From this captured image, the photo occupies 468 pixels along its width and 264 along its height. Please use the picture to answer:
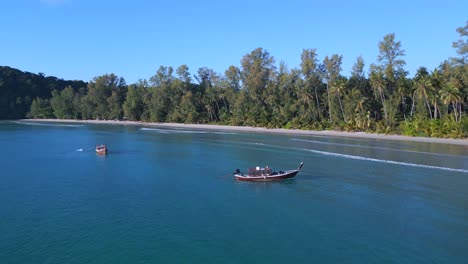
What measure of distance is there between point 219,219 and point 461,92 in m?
64.7

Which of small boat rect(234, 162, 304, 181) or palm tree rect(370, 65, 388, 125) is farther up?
palm tree rect(370, 65, 388, 125)

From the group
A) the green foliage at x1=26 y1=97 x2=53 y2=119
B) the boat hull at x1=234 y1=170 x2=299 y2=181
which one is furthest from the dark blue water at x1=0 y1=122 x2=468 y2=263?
the green foliage at x1=26 y1=97 x2=53 y2=119

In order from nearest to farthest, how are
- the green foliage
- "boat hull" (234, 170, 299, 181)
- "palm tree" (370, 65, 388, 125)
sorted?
"boat hull" (234, 170, 299, 181)
"palm tree" (370, 65, 388, 125)
the green foliage

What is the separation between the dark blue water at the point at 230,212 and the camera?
69.7 feet

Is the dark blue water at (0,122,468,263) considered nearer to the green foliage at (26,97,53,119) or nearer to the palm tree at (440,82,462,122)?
the palm tree at (440,82,462,122)

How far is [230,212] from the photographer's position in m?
28.5

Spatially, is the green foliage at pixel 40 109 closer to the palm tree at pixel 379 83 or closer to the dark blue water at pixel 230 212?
the dark blue water at pixel 230 212

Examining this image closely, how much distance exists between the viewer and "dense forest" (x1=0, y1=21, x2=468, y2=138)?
248 feet

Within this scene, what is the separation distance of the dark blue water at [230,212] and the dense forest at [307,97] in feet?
96.2

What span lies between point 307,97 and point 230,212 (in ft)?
253

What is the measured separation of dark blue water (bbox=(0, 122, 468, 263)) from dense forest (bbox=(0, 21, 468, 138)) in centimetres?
2933

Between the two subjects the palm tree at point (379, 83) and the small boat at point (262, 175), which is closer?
the small boat at point (262, 175)

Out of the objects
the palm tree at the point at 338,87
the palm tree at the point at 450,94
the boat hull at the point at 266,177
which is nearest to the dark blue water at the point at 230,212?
the boat hull at the point at 266,177

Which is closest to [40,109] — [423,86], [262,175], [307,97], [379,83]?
[307,97]
